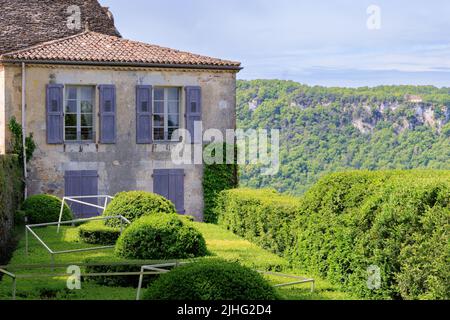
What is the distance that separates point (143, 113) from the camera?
2620 cm

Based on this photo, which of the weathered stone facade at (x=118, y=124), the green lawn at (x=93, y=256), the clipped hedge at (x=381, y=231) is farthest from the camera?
the weathered stone facade at (x=118, y=124)

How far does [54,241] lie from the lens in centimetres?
1980

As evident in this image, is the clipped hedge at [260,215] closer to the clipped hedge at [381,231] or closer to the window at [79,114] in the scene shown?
the clipped hedge at [381,231]

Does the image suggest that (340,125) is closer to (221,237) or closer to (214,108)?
(214,108)

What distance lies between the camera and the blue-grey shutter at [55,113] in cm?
2506

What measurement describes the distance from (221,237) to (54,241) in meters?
4.54

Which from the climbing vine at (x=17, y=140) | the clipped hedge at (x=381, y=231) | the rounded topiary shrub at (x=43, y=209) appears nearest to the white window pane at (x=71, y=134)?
the climbing vine at (x=17, y=140)

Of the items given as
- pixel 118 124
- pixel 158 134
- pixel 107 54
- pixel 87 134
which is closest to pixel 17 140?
pixel 87 134

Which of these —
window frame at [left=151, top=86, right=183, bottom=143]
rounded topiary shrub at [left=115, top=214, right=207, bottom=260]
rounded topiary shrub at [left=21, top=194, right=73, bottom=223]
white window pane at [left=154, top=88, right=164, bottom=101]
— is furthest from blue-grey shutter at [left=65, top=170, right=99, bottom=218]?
rounded topiary shrub at [left=115, top=214, right=207, bottom=260]

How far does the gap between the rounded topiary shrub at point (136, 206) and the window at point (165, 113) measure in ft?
16.8

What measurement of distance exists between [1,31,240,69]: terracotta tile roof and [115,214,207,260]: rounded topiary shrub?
10069mm

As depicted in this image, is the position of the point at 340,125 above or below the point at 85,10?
below

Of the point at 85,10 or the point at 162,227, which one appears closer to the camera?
the point at 162,227
